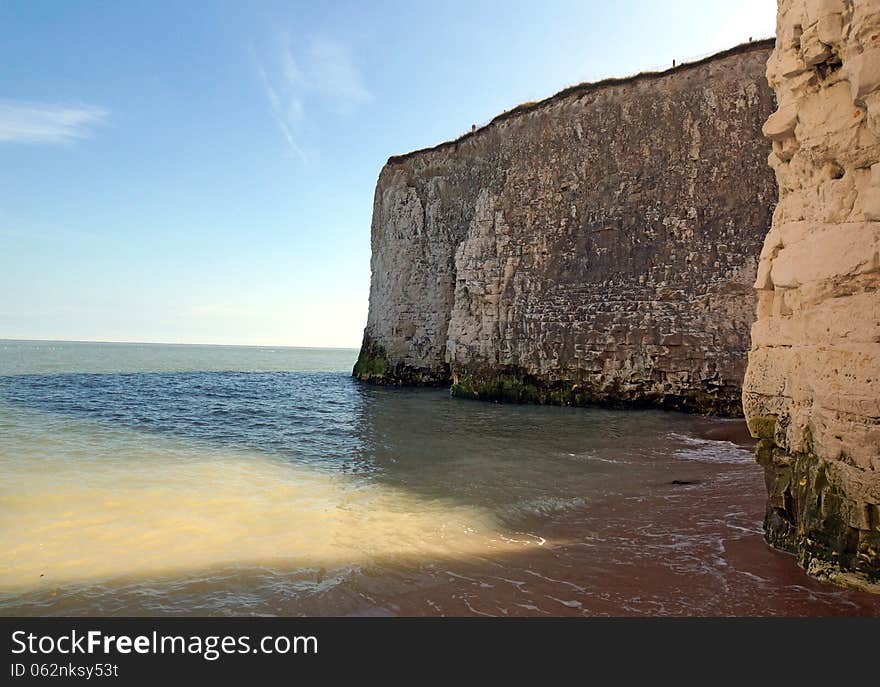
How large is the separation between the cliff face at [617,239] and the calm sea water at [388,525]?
433 cm

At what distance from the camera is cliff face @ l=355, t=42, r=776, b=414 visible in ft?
46.4

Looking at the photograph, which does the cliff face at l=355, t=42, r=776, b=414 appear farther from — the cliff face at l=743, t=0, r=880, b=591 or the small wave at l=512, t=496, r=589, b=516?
the cliff face at l=743, t=0, r=880, b=591

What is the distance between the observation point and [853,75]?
11.1ft

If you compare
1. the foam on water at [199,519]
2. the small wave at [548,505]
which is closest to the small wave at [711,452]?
the small wave at [548,505]

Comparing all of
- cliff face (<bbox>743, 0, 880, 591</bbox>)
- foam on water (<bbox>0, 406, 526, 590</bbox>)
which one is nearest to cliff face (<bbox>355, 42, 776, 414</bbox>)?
foam on water (<bbox>0, 406, 526, 590</bbox>)

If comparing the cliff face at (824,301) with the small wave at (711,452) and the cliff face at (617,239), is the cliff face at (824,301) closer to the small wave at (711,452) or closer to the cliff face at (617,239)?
the small wave at (711,452)

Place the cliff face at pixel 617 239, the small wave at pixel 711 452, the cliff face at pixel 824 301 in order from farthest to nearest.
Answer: the cliff face at pixel 617 239 < the small wave at pixel 711 452 < the cliff face at pixel 824 301

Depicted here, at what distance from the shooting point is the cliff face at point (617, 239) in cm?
1416

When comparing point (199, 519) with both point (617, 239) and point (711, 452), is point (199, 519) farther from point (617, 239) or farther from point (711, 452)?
point (617, 239)

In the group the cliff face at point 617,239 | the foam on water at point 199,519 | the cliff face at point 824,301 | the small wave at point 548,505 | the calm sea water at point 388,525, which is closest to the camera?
the cliff face at point 824,301

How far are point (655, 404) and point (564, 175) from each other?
24.3 feet

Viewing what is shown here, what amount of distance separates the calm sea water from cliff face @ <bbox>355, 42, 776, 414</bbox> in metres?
4.33

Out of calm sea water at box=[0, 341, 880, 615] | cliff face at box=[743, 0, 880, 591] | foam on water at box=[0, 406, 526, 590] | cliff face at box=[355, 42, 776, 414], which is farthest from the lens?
cliff face at box=[355, 42, 776, 414]
